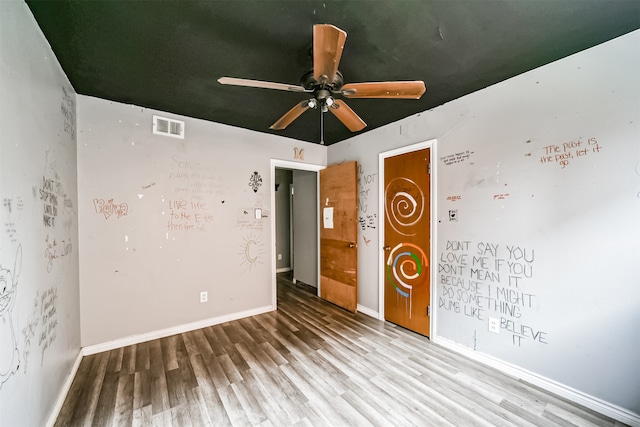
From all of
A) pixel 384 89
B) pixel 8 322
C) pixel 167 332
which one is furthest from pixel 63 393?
pixel 384 89

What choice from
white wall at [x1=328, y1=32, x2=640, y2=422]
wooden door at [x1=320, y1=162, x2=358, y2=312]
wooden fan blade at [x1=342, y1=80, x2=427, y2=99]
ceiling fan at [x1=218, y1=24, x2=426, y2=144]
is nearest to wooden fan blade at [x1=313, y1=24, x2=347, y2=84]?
ceiling fan at [x1=218, y1=24, x2=426, y2=144]

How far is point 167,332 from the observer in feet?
8.43

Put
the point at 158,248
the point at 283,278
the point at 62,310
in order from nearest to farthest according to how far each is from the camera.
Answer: the point at 62,310 → the point at 158,248 → the point at 283,278

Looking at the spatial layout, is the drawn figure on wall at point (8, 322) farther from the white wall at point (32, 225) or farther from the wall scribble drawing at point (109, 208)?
the wall scribble drawing at point (109, 208)

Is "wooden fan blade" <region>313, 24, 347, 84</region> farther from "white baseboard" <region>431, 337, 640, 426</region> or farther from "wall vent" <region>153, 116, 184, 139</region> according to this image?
"white baseboard" <region>431, 337, 640, 426</region>

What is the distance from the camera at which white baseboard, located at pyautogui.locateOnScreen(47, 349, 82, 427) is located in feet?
4.83

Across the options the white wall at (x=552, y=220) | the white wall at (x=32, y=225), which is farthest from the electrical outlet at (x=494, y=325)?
the white wall at (x=32, y=225)

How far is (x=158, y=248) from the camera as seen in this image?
252 cm

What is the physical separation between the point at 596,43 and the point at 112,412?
3900mm

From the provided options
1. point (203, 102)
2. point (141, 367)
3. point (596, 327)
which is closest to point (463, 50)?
point (596, 327)

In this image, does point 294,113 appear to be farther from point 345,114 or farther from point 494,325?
point 494,325

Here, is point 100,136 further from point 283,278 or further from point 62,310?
point 283,278

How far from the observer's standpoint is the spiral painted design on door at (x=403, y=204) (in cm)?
260

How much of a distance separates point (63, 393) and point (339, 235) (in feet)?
9.22
